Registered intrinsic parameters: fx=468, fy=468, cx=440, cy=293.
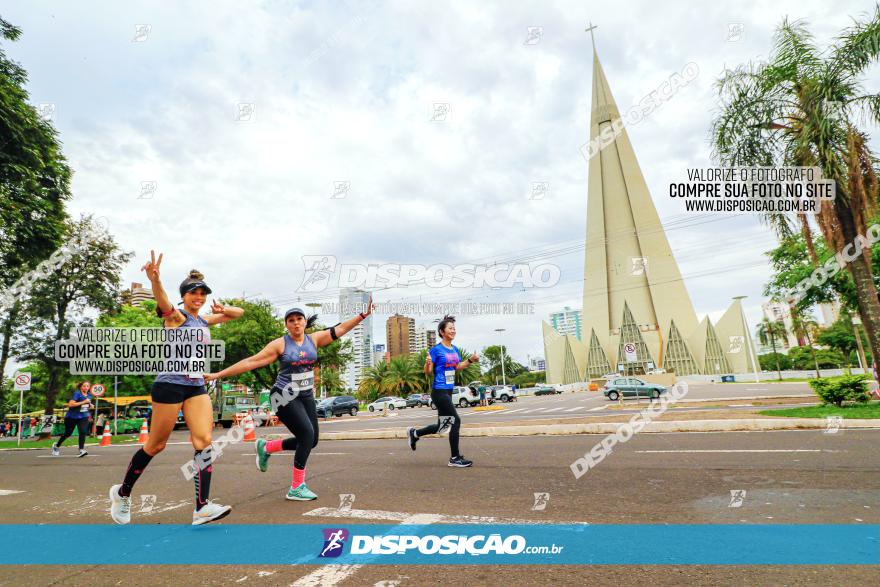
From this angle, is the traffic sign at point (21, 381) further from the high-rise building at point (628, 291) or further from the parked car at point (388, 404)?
the high-rise building at point (628, 291)

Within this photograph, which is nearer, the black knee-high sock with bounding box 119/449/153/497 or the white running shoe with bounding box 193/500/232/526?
the white running shoe with bounding box 193/500/232/526

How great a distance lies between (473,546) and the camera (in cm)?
308

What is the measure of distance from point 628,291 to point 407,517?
281 ft

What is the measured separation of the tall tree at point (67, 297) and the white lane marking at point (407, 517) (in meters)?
23.3

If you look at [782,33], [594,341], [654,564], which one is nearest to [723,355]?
[594,341]

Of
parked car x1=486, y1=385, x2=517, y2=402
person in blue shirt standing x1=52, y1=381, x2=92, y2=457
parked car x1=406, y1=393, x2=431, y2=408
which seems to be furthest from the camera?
parked car x1=406, y1=393, x2=431, y2=408

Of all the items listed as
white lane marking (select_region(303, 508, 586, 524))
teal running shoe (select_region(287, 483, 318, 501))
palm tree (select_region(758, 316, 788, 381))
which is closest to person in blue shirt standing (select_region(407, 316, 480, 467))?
teal running shoe (select_region(287, 483, 318, 501))

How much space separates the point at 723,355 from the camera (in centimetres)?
7519

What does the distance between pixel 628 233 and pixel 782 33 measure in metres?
73.9

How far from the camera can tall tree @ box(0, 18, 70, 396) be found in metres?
11.8

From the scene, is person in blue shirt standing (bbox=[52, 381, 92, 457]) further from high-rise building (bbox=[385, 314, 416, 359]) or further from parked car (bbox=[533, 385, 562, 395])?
high-rise building (bbox=[385, 314, 416, 359])

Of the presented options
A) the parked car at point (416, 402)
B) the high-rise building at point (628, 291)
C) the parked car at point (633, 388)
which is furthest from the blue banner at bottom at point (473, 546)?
the high-rise building at point (628, 291)

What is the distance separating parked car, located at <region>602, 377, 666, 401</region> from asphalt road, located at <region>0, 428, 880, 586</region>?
2301cm

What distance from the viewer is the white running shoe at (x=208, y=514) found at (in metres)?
3.90
